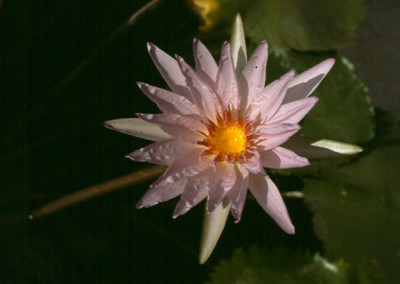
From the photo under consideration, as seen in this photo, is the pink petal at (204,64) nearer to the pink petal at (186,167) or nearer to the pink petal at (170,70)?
the pink petal at (170,70)

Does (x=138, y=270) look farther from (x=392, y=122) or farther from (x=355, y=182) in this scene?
(x=392, y=122)

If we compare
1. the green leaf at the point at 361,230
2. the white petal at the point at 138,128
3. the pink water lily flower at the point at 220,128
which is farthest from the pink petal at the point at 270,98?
the green leaf at the point at 361,230

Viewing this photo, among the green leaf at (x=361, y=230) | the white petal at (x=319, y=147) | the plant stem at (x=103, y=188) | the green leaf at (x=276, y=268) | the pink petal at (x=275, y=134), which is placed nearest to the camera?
the pink petal at (x=275, y=134)

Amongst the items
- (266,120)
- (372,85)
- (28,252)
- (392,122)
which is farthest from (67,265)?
(372,85)

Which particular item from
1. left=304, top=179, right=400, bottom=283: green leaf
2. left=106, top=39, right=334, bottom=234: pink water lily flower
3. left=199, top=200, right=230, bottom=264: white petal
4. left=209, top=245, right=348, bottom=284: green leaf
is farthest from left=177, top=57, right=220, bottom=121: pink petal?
left=304, top=179, right=400, bottom=283: green leaf

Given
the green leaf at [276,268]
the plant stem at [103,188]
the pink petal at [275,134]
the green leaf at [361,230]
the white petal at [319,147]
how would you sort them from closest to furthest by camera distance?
1. the pink petal at [275,134]
2. the white petal at [319,147]
3. the plant stem at [103,188]
4. the green leaf at [276,268]
5. the green leaf at [361,230]

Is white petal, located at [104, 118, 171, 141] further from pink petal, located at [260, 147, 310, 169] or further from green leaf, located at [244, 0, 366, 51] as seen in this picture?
green leaf, located at [244, 0, 366, 51]

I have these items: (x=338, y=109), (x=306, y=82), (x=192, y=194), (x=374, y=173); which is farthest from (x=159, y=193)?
(x=374, y=173)

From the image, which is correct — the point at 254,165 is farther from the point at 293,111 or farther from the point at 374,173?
the point at 374,173
